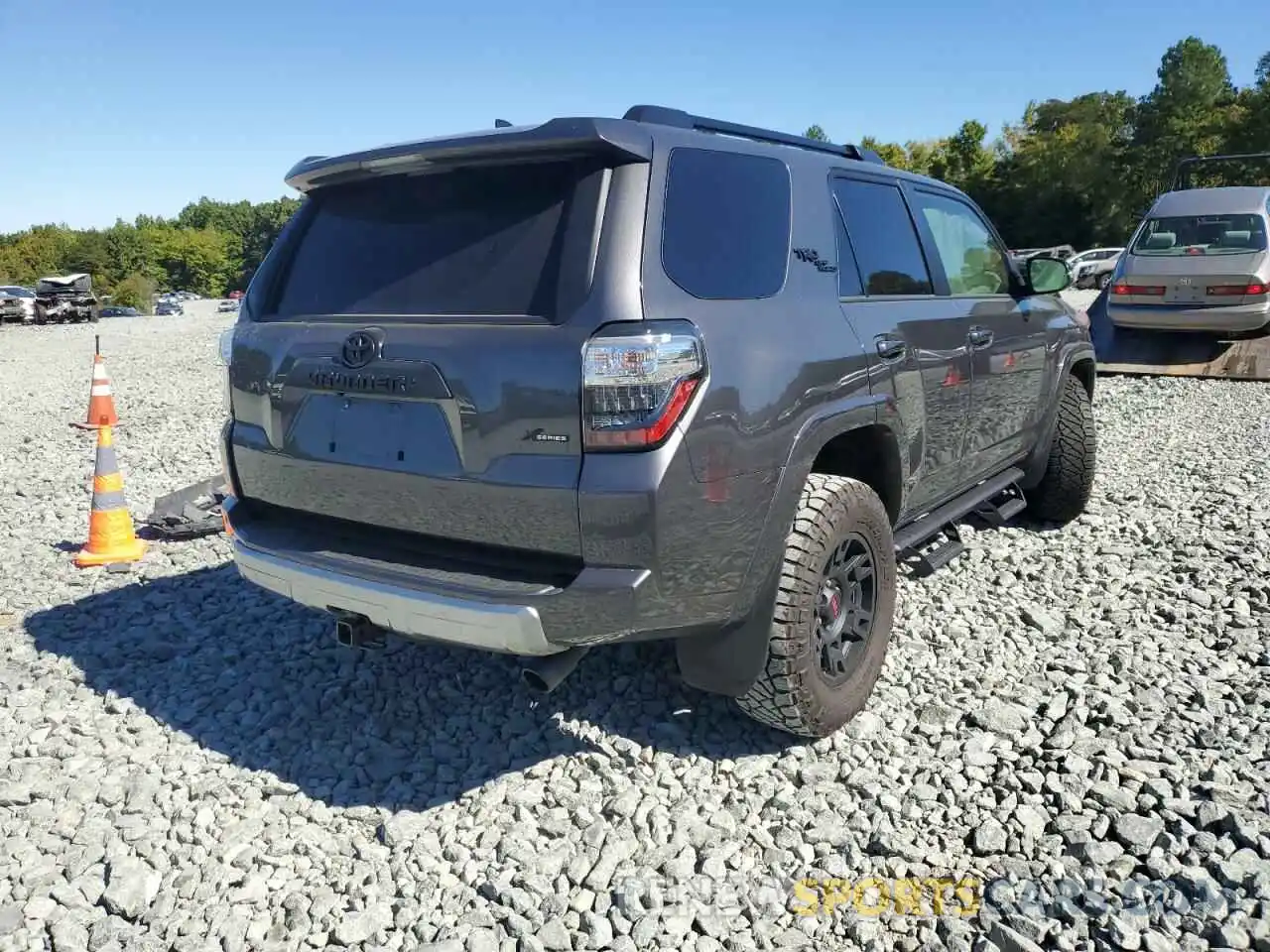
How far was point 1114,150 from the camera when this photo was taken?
2008 inches

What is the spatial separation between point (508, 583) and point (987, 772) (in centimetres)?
167

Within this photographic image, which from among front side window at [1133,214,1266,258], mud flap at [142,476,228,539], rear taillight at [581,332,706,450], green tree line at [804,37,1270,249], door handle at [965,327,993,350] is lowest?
mud flap at [142,476,228,539]

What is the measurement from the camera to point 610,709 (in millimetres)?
3484

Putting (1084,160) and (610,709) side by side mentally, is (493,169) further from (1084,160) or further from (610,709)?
(1084,160)

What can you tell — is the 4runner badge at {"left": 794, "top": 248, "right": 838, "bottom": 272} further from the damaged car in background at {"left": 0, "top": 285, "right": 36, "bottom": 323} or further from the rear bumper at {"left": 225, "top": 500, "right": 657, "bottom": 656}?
the damaged car in background at {"left": 0, "top": 285, "right": 36, "bottom": 323}

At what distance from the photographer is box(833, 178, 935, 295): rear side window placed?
11.5ft

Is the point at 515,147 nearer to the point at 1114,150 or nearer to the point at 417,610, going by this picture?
the point at 417,610

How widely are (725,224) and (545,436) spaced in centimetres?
89

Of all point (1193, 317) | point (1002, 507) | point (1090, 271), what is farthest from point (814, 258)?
point (1090, 271)

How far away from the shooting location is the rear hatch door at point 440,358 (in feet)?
8.18

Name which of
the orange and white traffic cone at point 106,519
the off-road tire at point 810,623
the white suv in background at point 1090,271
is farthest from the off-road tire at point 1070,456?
the white suv in background at point 1090,271

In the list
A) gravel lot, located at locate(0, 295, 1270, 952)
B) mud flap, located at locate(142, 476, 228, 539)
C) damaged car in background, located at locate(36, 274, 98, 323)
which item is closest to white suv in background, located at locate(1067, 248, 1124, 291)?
gravel lot, located at locate(0, 295, 1270, 952)

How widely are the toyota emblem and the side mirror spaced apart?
346 centimetres

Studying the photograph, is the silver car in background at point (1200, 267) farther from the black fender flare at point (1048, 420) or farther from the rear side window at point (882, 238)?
the rear side window at point (882, 238)
